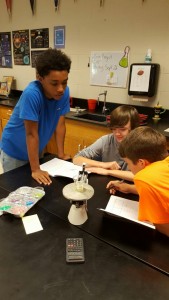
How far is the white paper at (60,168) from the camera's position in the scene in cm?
139

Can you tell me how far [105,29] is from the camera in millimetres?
2789

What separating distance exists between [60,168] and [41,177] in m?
0.17

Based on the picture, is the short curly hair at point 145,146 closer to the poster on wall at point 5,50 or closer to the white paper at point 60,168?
the white paper at point 60,168

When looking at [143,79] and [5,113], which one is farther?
[5,113]


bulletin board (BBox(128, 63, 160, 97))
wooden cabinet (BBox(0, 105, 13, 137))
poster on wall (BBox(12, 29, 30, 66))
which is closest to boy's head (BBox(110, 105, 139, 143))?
bulletin board (BBox(128, 63, 160, 97))

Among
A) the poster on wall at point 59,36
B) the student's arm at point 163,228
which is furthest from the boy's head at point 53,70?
the poster on wall at point 59,36

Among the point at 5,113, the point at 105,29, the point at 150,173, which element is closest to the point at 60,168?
the point at 150,173

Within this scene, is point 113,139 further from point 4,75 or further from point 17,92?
point 4,75

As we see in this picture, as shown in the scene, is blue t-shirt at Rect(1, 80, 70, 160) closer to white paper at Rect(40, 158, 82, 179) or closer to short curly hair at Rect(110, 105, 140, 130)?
white paper at Rect(40, 158, 82, 179)

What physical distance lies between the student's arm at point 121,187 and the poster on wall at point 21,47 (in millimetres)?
3044

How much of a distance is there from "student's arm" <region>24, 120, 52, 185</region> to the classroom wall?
175 centimetres

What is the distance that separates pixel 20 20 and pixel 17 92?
1.10 meters

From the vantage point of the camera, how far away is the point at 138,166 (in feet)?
3.41

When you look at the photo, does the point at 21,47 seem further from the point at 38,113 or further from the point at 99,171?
the point at 99,171
